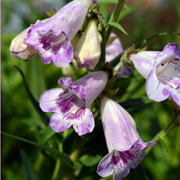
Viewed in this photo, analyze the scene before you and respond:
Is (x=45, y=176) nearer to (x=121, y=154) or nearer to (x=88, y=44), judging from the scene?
(x=121, y=154)

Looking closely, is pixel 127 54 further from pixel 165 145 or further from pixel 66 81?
pixel 165 145

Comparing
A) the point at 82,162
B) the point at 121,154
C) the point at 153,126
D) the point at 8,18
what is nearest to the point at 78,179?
the point at 82,162

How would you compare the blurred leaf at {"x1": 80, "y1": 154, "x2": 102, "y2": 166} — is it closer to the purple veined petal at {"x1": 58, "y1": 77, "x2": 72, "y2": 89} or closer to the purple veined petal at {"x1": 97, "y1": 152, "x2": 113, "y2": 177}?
the purple veined petal at {"x1": 97, "y1": 152, "x2": 113, "y2": 177}

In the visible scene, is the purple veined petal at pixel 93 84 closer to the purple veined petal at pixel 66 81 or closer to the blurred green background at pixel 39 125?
the purple veined petal at pixel 66 81

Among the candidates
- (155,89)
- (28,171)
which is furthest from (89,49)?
(28,171)

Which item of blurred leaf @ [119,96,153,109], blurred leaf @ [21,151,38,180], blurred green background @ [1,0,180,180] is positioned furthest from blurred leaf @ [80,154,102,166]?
blurred leaf @ [21,151,38,180]

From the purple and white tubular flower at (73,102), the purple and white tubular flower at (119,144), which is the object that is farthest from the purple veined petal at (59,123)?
the purple and white tubular flower at (119,144)
